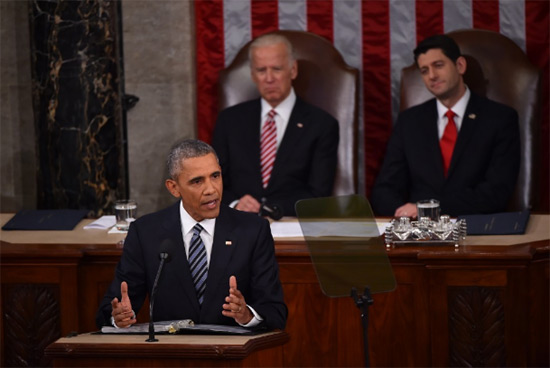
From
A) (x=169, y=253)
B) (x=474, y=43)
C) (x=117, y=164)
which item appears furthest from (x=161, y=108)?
(x=169, y=253)

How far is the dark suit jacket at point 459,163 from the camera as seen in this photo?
5.63 m

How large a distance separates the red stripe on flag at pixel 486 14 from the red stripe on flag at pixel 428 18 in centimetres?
22

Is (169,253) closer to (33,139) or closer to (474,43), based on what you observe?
(474,43)

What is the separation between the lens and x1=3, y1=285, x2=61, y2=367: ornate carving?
4.86 m

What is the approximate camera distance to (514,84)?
6152mm

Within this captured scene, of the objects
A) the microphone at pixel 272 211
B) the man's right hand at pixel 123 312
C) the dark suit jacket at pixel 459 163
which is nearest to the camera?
the man's right hand at pixel 123 312

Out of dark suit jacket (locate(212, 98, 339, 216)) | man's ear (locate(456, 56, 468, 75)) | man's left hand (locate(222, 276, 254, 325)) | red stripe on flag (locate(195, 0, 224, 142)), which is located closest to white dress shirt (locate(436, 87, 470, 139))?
man's ear (locate(456, 56, 468, 75))

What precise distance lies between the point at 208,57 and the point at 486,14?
5.91 ft

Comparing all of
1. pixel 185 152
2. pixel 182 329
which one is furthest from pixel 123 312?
pixel 185 152

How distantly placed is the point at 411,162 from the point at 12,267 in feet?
7.49

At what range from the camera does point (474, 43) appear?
6184 millimetres

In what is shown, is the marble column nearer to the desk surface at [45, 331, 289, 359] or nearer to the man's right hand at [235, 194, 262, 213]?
the man's right hand at [235, 194, 262, 213]

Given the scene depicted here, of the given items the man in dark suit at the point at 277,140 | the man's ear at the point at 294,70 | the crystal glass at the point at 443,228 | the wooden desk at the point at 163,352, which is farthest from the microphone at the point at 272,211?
the wooden desk at the point at 163,352

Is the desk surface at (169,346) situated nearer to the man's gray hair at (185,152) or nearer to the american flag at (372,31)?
the man's gray hair at (185,152)
